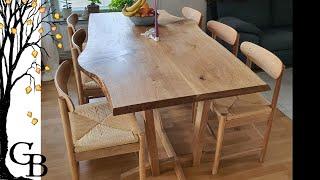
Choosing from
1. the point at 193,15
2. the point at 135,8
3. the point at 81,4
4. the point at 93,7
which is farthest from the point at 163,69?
the point at 81,4

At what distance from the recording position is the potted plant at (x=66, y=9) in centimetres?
379

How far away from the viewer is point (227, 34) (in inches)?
97.0

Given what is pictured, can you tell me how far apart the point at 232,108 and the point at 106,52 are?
2.87 ft

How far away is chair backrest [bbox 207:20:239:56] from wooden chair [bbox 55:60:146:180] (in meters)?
1.01

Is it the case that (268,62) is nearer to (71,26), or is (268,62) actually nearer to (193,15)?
(193,15)

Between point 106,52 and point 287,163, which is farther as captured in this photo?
point 287,163

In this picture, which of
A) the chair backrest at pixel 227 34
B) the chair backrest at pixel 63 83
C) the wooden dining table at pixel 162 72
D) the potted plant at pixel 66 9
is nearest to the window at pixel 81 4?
the potted plant at pixel 66 9

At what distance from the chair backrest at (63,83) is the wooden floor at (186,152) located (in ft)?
2.30
